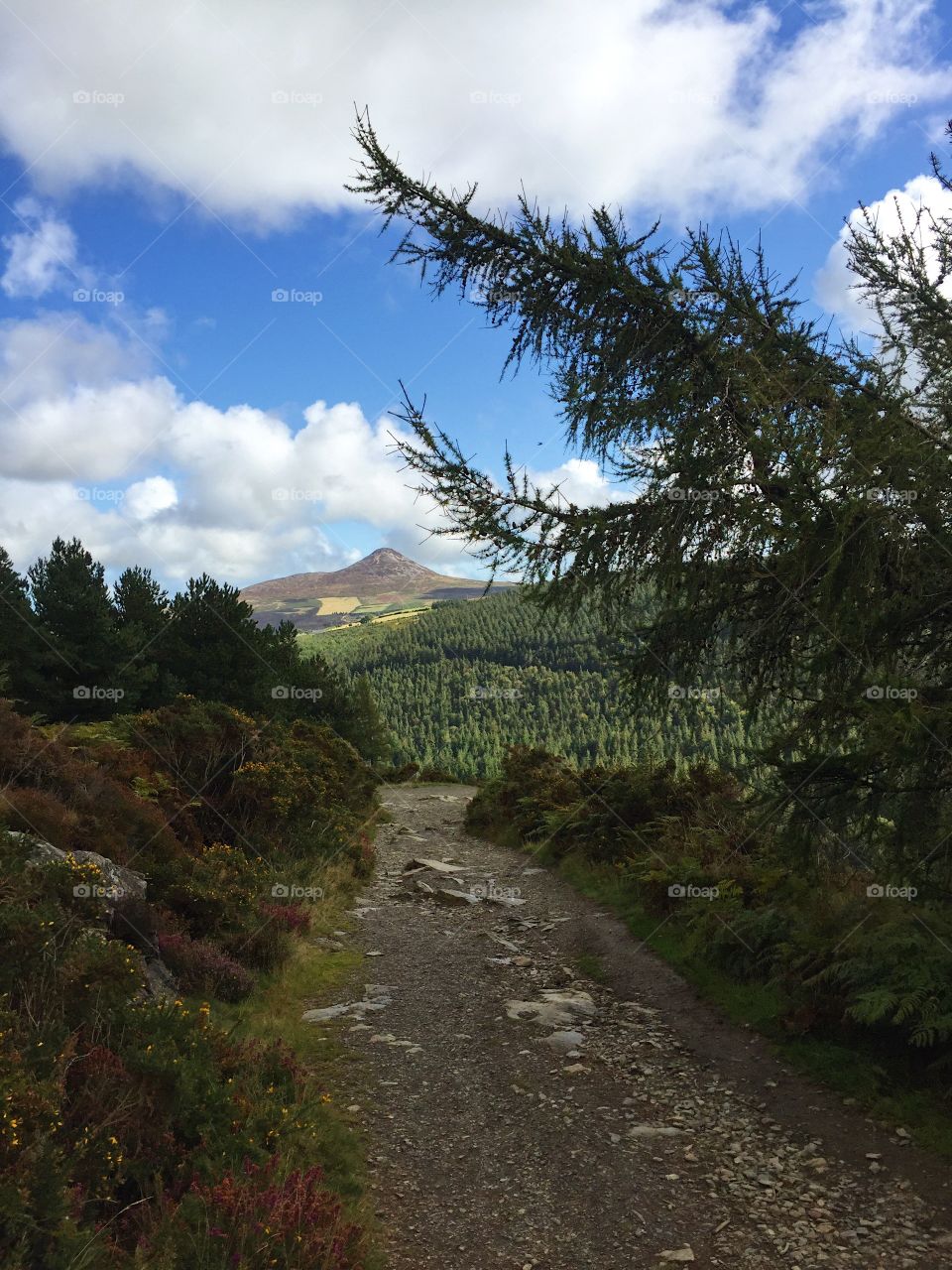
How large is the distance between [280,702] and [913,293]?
25.4 metres

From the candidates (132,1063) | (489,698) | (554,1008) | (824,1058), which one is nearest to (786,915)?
(824,1058)

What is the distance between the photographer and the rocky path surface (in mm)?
4246

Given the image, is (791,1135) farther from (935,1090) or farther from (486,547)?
(486,547)

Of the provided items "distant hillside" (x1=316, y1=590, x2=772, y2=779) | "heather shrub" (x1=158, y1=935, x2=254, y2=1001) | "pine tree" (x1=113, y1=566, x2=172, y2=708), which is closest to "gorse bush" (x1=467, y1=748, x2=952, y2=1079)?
"heather shrub" (x1=158, y1=935, x2=254, y2=1001)

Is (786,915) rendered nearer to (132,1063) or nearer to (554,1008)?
(554,1008)

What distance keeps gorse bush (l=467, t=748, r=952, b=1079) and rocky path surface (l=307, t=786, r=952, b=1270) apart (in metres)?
A: 0.69

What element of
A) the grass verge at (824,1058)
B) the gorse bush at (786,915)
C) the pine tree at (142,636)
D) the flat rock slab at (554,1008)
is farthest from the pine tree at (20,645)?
the grass verge at (824,1058)

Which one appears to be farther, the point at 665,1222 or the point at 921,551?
the point at 921,551

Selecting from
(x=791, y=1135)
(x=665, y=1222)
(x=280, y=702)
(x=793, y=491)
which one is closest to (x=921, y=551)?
(x=793, y=491)

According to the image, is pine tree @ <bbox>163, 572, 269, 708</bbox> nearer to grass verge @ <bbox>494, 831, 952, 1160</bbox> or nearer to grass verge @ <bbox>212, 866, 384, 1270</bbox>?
grass verge @ <bbox>212, 866, 384, 1270</bbox>

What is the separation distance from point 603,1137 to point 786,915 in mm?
3505

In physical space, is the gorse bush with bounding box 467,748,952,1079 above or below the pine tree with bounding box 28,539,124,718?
below

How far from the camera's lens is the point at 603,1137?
5.44m

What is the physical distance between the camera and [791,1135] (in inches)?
209
